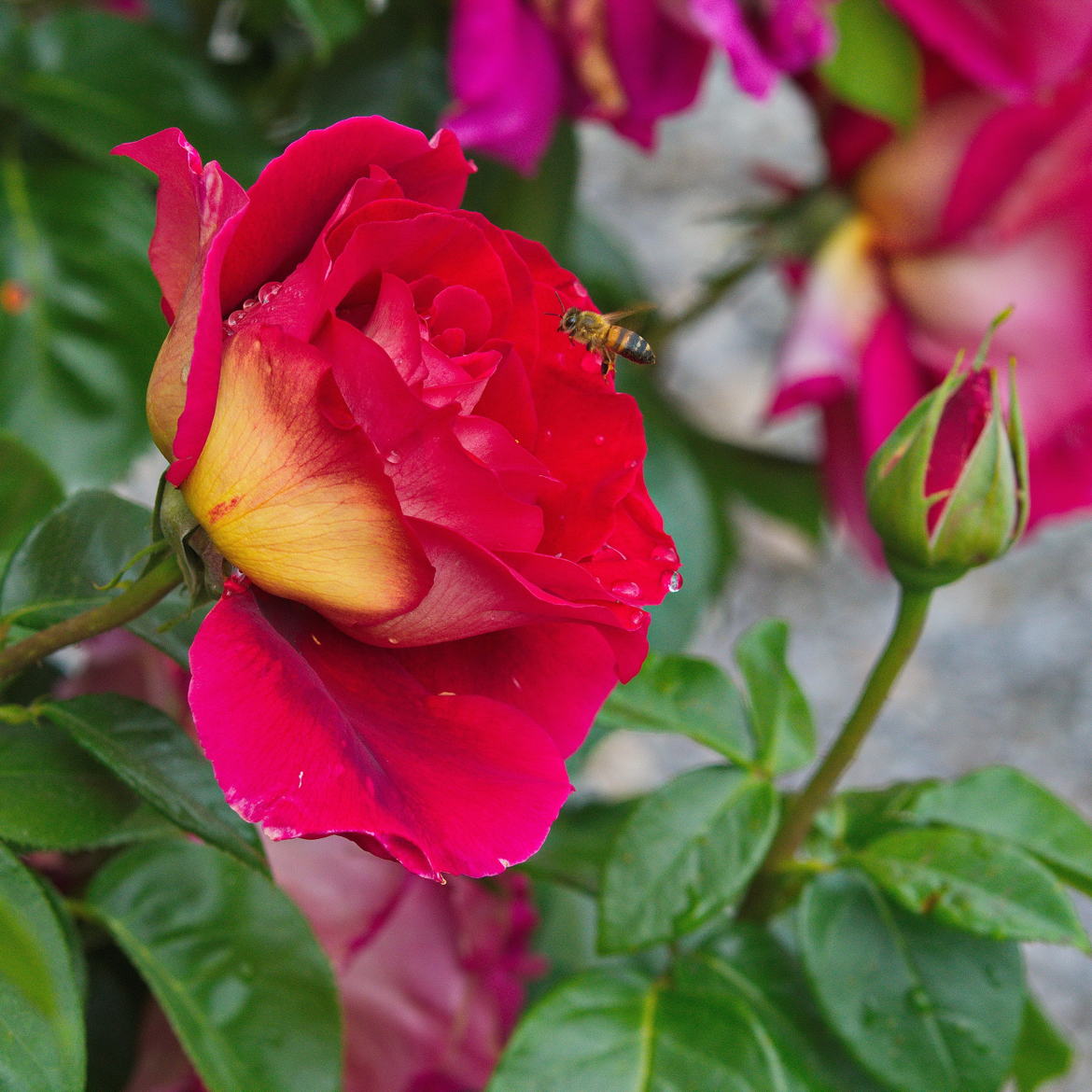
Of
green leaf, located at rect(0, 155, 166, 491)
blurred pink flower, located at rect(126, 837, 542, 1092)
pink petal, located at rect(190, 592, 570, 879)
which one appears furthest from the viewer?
green leaf, located at rect(0, 155, 166, 491)

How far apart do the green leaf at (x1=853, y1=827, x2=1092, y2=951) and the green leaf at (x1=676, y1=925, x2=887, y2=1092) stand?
0.11ft

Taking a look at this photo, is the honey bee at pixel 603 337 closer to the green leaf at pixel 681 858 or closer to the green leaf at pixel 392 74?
the green leaf at pixel 681 858

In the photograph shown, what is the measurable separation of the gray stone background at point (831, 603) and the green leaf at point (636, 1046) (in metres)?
0.43

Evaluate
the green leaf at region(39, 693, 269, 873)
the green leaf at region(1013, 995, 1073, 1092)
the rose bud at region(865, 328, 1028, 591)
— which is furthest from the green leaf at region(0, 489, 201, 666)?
the green leaf at region(1013, 995, 1073, 1092)

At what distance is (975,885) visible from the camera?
239 mm

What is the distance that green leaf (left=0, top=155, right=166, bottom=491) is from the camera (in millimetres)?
355

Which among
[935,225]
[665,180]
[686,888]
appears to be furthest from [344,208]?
[665,180]

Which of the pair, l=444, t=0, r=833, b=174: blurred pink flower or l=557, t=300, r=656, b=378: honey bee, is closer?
l=557, t=300, r=656, b=378: honey bee

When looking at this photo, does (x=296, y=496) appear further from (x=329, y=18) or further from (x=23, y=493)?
(x=329, y=18)

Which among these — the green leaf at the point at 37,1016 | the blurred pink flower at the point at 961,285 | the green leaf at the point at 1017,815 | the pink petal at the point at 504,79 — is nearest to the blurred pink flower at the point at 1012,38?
the blurred pink flower at the point at 961,285

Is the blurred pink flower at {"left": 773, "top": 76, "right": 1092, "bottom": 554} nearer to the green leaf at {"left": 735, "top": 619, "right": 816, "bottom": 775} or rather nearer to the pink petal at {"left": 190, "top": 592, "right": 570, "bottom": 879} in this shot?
the green leaf at {"left": 735, "top": 619, "right": 816, "bottom": 775}

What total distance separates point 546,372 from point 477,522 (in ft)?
0.13

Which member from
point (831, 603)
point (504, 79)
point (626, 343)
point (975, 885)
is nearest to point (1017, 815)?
point (975, 885)

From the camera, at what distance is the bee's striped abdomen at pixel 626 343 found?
229 mm
